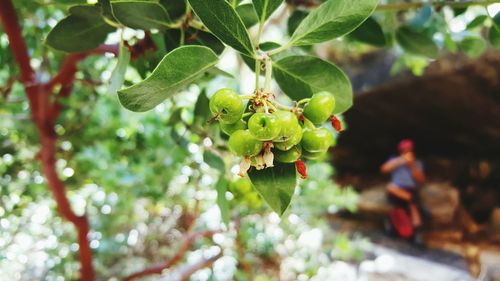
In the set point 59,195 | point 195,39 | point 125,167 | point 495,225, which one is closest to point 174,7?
point 195,39

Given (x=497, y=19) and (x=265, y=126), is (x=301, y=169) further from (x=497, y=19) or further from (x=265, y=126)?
(x=497, y=19)

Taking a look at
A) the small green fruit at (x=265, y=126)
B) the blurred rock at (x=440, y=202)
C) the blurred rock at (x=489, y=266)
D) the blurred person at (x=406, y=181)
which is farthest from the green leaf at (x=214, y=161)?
the blurred rock at (x=440, y=202)

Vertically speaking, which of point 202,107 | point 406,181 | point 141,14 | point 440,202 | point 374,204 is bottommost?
point 374,204

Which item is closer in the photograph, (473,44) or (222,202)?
(222,202)

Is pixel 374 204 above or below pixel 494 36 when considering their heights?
below

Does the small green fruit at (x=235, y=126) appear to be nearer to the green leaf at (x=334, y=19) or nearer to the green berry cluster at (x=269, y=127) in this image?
the green berry cluster at (x=269, y=127)

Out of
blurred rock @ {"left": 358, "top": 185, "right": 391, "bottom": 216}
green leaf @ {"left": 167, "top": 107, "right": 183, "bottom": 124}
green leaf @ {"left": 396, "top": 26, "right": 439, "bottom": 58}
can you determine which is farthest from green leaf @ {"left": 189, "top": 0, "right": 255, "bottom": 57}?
blurred rock @ {"left": 358, "top": 185, "right": 391, "bottom": 216}

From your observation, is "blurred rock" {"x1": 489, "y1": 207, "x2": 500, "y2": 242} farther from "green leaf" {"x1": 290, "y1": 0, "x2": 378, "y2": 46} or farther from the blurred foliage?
"green leaf" {"x1": 290, "y1": 0, "x2": 378, "y2": 46}
